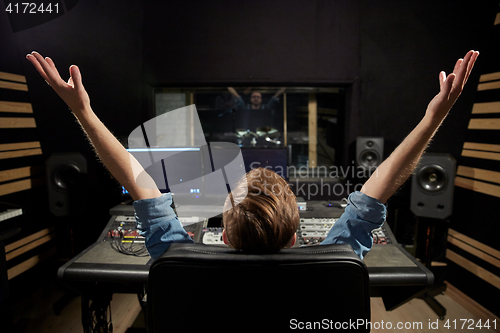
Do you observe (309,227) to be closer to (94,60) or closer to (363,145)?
(363,145)

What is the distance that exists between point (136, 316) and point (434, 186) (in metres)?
2.58

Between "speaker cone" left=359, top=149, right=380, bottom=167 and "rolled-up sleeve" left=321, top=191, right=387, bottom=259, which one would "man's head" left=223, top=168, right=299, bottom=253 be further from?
"speaker cone" left=359, top=149, right=380, bottom=167

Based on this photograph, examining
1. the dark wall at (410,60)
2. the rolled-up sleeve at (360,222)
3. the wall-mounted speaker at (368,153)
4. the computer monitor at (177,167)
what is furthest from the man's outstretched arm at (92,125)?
the dark wall at (410,60)

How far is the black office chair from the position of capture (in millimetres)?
603

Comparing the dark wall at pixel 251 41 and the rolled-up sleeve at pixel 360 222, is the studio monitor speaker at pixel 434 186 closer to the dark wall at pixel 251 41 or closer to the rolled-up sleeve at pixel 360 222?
the dark wall at pixel 251 41

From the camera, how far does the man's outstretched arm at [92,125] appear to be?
737mm

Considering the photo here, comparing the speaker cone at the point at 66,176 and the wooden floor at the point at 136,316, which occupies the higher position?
the speaker cone at the point at 66,176

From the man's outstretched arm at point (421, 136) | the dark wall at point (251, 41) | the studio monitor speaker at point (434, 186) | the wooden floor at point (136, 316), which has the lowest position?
the wooden floor at point (136, 316)

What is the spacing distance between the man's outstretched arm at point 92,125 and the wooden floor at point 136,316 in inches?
70.6

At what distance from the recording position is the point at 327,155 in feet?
12.9

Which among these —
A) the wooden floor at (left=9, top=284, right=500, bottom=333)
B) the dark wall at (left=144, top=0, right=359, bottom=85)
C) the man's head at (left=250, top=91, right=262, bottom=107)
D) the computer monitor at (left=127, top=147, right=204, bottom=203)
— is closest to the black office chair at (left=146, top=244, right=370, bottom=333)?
the computer monitor at (left=127, top=147, right=204, bottom=203)

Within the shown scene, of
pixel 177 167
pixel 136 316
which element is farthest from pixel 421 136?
pixel 136 316

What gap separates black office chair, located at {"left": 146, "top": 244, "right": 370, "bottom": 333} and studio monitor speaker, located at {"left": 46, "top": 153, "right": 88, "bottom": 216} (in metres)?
2.05

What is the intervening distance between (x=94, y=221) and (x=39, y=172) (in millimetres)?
647
